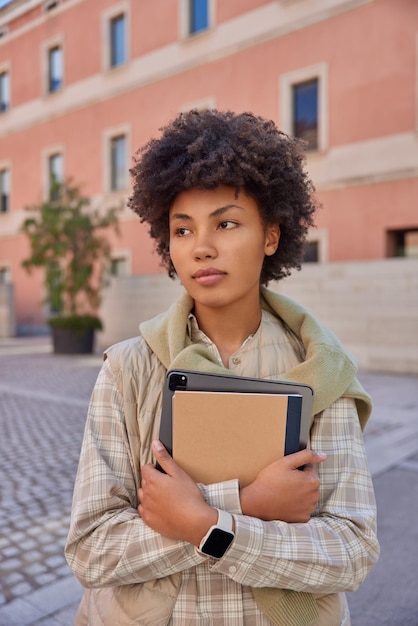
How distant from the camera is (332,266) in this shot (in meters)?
11.0

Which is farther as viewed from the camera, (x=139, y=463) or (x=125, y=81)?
(x=125, y=81)

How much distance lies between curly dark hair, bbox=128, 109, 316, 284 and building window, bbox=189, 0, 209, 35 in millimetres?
15718

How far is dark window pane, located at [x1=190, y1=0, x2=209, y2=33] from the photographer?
15258 mm

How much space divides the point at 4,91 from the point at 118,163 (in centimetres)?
770

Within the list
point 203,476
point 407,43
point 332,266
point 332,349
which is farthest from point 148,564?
point 407,43

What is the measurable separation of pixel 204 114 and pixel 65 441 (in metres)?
4.64

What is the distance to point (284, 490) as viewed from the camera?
1063 mm

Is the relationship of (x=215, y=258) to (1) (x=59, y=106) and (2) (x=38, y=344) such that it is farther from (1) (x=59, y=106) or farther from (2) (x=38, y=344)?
(1) (x=59, y=106)

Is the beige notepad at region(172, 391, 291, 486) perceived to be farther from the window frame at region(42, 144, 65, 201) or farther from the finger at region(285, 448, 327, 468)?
the window frame at region(42, 144, 65, 201)

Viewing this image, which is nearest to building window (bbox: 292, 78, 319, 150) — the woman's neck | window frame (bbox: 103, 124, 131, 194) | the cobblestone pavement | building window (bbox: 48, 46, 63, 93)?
window frame (bbox: 103, 124, 131, 194)

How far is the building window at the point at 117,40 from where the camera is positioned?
56.9ft

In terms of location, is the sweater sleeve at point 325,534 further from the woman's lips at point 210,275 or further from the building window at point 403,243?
the building window at point 403,243

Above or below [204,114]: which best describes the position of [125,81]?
above

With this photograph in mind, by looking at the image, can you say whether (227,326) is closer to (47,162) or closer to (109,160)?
(109,160)
